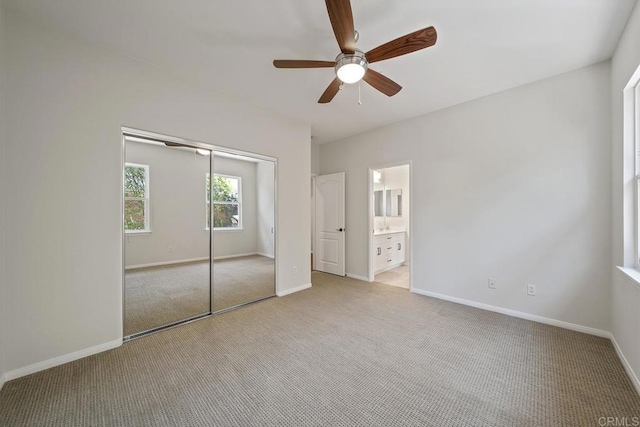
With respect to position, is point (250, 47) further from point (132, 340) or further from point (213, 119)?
point (132, 340)

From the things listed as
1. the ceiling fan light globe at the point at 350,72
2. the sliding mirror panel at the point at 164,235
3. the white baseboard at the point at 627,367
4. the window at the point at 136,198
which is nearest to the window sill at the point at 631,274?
the white baseboard at the point at 627,367

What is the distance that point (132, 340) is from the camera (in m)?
2.47

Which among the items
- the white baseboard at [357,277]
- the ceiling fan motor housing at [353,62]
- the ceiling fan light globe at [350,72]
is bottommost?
the white baseboard at [357,277]

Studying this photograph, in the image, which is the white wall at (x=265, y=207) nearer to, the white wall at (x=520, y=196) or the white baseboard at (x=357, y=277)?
the white baseboard at (x=357, y=277)

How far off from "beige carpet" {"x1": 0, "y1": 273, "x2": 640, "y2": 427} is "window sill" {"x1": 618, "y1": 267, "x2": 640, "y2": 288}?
747 millimetres

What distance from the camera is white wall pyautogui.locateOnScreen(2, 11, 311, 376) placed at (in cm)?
192

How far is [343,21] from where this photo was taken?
1550mm

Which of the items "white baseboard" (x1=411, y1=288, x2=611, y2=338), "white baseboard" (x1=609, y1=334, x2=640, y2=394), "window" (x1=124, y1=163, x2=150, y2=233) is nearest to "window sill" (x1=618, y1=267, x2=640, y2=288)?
"white baseboard" (x1=609, y1=334, x2=640, y2=394)

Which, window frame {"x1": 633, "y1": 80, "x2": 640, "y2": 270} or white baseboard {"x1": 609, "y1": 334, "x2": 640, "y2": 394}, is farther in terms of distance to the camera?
window frame {"x1": 633, "y1": 80, "x2": 640, "y2": 270}

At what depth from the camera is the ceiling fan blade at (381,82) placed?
2117 millimetres

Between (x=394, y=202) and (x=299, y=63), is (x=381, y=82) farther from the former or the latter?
(x=394, y=202)

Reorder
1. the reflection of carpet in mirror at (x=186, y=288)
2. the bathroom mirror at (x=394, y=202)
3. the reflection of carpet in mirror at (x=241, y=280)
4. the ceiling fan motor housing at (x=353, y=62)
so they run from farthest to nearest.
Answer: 1. the bathroom mirror at (x=394, y=202)
2. the reflection of carpet in mirror at (x=241, y=280)
3. the reflection of carpet in mirror at (x=186, y=288)
4. the ceiling fan motor housing at (x=353, y=62)

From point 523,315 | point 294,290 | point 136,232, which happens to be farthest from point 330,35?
point 523,315

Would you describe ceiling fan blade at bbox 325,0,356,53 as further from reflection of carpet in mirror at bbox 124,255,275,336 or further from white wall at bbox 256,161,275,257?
reflection of carpet in mirror at bbox 124,255,275,336
